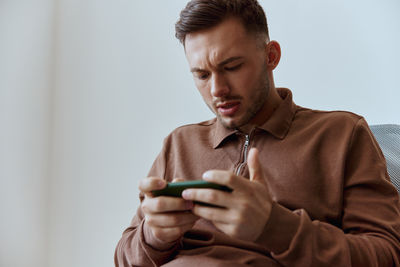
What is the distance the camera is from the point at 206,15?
3.36 ft

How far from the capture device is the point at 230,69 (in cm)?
102

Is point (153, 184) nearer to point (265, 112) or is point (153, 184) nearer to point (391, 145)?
point (265, 112)

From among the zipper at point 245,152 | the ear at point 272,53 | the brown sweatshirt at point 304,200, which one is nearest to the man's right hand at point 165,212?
the brown sweatshirt at point 304,200

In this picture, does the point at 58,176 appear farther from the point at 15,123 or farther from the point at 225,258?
the point at 225,258

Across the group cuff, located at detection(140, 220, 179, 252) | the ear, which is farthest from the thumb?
the ear

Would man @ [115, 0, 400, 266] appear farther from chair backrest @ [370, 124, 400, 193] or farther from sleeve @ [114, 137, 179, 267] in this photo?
chair backrest @ [370, 124, 400, 193]

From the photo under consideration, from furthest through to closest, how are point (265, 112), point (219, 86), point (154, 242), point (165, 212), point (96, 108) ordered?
point (96, 108) → point (265, 112) → point (219, 86) → point (154, 242) → point (165, 212)

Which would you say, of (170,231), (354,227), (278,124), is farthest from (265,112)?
(170,231)

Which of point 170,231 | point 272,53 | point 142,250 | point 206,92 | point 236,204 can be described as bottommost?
point 142,250

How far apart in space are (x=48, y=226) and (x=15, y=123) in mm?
486

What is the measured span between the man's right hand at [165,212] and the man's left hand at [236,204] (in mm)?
33

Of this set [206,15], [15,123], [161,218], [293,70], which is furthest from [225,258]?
[15,123]

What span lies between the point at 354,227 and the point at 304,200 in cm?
12

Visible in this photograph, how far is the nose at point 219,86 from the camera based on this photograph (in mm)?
1000
